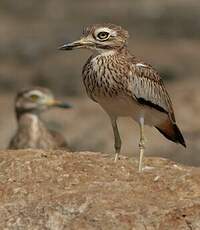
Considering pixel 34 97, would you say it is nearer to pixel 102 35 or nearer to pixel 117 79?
pixel 102 35

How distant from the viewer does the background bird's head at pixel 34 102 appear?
12.5 meters

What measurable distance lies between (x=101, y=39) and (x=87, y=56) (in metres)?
10.9

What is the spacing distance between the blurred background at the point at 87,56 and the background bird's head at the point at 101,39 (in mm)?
4858

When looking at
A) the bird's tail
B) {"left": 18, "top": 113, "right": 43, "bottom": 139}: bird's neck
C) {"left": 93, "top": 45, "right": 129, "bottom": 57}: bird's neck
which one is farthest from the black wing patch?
{"left": 18, "top": 113, "right": 43, "bottom": 139}: bird's neck

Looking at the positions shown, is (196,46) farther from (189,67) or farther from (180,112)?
(180,112)

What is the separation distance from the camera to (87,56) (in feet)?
61.6

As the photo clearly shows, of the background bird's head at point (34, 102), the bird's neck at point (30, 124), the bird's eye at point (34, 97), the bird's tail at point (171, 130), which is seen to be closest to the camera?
the bird's tail at point (171, 130)

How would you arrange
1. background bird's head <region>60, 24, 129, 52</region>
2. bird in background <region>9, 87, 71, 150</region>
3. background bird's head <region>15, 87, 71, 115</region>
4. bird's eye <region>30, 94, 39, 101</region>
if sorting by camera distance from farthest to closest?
bird's eye <region>30, 94, 39, 101</region> → background bird's head <region>15, 87, 71, 115</region> → bird in background <region>9, 87, 71, 150</region> → background bird's head <region>60, 24, 129, 52</region>

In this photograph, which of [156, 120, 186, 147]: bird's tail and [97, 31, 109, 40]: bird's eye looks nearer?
[97, 31, 109, 40]: bird's eye

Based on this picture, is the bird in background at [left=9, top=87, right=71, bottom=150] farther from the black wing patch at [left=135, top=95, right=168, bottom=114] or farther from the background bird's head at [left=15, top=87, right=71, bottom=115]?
the black wing patch at [left=135, top=95, right=168, bottom=114]

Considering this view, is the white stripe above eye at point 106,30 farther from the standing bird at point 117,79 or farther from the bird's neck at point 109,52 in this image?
the bird's neck at point 109,52

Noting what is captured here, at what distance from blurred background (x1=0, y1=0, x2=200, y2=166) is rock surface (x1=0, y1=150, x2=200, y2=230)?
499 centimetres

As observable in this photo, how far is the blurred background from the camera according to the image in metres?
14.1

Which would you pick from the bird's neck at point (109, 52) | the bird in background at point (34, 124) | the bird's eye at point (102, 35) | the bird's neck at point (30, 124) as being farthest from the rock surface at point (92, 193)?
the bird's neck at point (30, 124)
